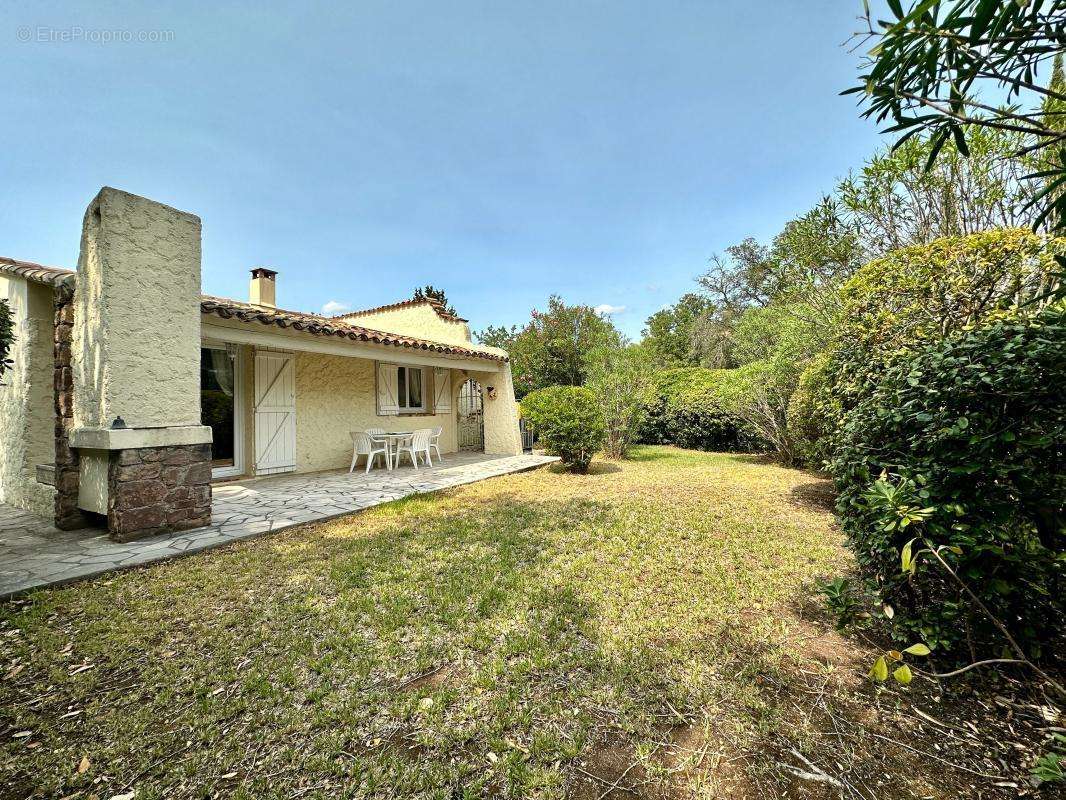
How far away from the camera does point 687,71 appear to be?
7.11 m

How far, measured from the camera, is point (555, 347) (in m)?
16.1

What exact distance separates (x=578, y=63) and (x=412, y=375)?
792cm

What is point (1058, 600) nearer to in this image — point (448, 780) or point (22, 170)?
point (448, 780)

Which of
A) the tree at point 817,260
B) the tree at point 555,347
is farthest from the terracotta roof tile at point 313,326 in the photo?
the tree at point 817,260

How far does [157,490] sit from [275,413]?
3756 millimetres

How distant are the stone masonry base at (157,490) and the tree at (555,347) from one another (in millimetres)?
11780

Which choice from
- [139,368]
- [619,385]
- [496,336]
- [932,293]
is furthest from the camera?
[496,336]

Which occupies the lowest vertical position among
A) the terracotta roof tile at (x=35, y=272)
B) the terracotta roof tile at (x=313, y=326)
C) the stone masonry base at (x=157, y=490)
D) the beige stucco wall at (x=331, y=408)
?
the stone masonry base at (x=157, y=490)

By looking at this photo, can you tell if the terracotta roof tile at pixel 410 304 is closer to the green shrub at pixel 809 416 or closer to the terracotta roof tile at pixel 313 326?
the terracotta roof tile at pixel 313 326

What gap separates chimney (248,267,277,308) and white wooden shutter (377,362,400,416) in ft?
9.15

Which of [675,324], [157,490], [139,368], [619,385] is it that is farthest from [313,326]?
[675,324]

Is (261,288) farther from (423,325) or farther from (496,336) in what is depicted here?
(496,336)

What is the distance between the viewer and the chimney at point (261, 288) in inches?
362

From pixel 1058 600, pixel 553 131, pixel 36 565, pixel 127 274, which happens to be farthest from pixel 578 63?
pixel 36 565
